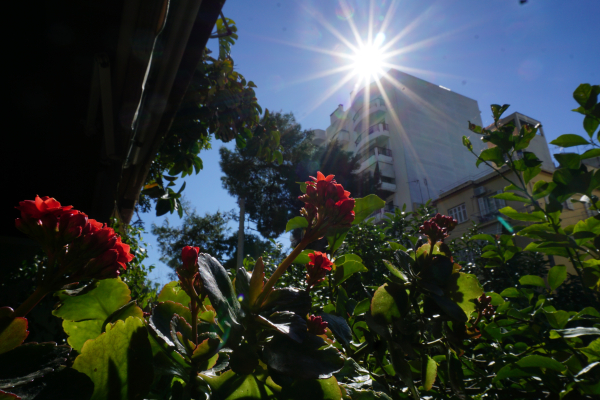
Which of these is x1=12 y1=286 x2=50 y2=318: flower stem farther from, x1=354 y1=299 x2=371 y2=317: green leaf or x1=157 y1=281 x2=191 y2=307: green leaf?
x1=354 y1=299 x2=371 y2=317: green leaf

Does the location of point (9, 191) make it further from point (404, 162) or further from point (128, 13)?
point (404, 162)

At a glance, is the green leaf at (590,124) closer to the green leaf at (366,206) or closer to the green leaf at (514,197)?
the green leaf at (514,197)

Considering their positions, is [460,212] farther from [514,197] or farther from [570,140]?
[514,197]

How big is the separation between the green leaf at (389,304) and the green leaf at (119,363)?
37cm

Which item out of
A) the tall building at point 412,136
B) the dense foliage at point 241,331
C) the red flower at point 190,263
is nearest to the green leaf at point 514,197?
the dense foliage at point 241,331

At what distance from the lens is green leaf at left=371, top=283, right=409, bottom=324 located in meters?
0.58

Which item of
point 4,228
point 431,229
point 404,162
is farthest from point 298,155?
point 431,229

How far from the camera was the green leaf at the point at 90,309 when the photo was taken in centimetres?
47

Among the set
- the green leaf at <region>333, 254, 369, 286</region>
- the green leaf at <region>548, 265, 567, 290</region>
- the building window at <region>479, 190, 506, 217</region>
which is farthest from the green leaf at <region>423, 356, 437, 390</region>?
the building window at <region>479, 190, 506, 217</region>

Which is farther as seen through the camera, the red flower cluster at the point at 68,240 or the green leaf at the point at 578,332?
the green leaf at the point at 578,332

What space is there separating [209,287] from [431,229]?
1.74 ft

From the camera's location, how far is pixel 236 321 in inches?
15.2

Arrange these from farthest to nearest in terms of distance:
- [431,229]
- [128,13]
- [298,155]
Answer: [298,155], [128,13], [431,229]

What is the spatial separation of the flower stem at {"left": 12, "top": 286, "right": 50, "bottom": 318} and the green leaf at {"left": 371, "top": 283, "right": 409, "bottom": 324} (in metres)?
0.48
